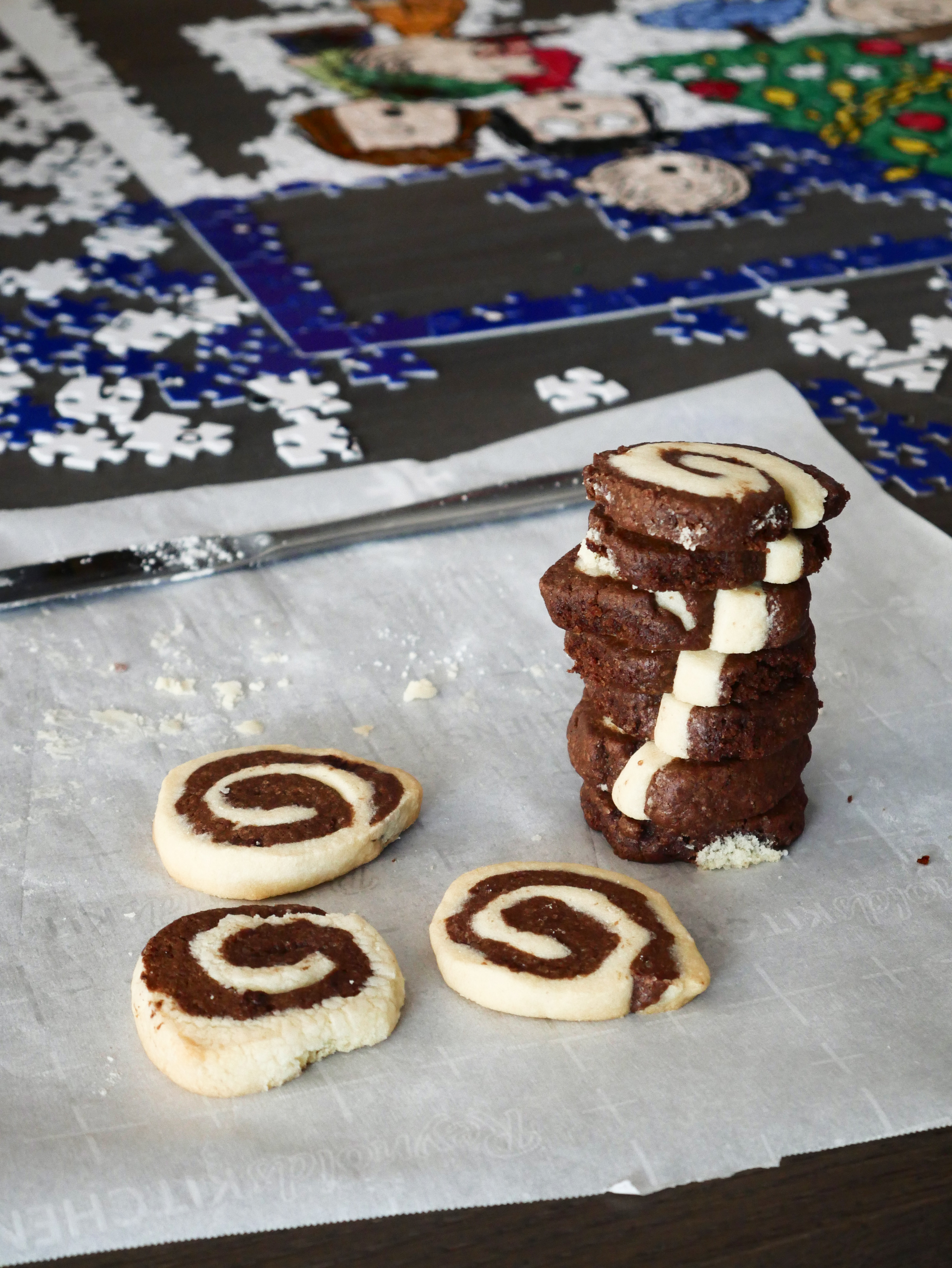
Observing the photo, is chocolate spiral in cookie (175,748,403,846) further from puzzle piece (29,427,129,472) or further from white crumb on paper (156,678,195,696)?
puzzle piece (29,427,129,472)

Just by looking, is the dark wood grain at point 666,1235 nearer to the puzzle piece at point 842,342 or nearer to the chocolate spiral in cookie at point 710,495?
the chocolate spiral in cookie at point 710,495

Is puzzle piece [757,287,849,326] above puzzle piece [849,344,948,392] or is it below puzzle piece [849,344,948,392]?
above

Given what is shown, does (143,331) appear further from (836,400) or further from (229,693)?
(836,400)

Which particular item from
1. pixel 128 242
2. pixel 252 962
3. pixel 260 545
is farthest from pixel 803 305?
pixel 252 962

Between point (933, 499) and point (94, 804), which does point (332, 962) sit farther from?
point (933, 499)

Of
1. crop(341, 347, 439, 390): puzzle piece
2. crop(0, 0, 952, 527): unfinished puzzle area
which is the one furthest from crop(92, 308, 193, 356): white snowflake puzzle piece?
crop(341, 347, 439, 390): puzzle piece

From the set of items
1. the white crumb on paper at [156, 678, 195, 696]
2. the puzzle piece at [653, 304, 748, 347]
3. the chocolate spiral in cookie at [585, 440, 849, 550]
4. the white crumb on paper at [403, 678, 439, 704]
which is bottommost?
the white crumb on paper at [403, 678, 439, 704]

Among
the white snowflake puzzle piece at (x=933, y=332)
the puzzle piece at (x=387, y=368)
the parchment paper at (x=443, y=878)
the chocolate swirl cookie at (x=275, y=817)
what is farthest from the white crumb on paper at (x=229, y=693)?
the white snowflake puzzle piece at (x=933, y=332)
